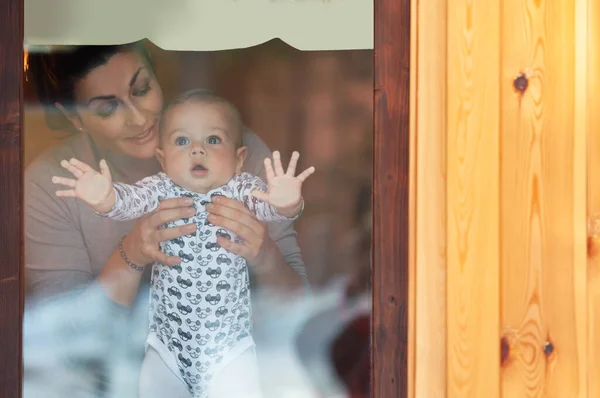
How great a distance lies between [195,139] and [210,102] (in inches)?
3.5

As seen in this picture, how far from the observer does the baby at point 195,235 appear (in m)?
1.26

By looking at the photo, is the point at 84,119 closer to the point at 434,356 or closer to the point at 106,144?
the point at 106,144

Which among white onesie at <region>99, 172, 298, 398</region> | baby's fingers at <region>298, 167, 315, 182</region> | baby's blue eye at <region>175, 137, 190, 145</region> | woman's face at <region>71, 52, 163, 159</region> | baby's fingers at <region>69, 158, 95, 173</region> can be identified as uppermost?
woman's face at <region>71, 52, 163, 159</region>

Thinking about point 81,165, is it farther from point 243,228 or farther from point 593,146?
point 593,146

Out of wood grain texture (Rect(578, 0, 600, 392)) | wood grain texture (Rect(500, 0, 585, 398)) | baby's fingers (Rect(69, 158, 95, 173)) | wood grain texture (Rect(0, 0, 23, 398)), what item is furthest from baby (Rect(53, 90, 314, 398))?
wood grain texture (Rect(578, 0, 600, 392))

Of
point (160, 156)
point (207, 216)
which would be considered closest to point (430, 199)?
point (207, 216)

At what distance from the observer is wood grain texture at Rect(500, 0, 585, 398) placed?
1.24 metres

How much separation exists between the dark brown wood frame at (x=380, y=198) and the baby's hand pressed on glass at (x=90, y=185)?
10 centimetres

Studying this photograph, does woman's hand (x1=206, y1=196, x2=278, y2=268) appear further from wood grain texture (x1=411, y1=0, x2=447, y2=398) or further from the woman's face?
wood grain texture (x1=411, y1=0, x2=447, y2=398)

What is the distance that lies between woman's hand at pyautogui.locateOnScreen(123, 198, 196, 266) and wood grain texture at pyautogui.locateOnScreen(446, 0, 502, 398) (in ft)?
1.90

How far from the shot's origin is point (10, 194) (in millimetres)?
1251

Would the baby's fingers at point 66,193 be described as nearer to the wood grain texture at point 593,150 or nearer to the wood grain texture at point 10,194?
the wood grain texture at point 10,194

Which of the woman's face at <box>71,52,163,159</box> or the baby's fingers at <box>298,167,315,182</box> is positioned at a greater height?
the woman's face at <box>71,52,163,159</box>

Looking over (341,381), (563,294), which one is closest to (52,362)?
(341,381)
